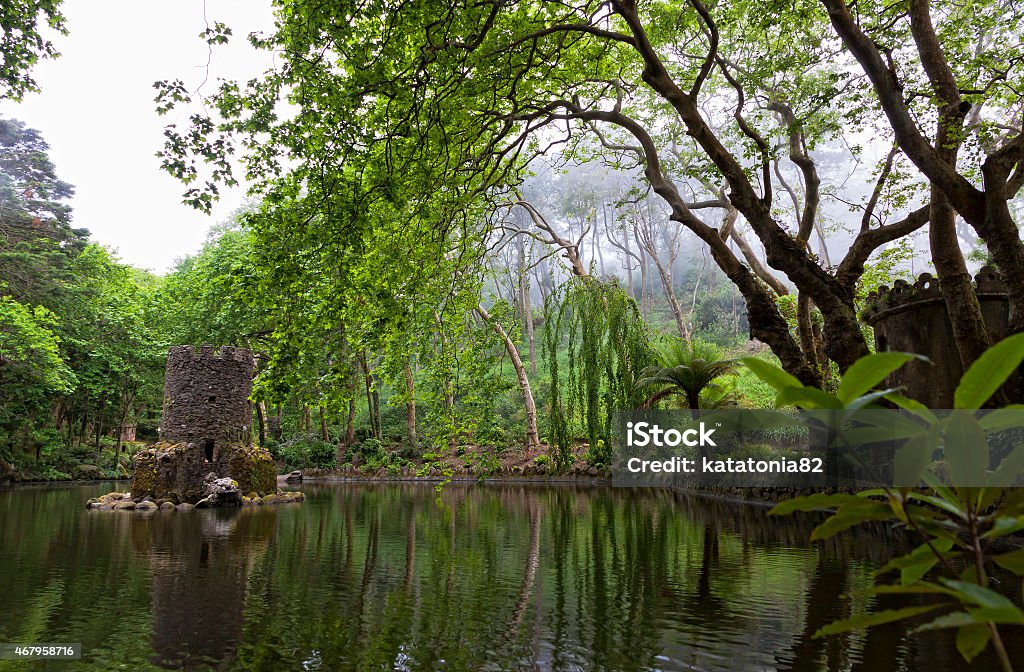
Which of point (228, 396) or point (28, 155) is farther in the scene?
point (28, 155)

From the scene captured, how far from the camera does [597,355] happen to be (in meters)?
12.9

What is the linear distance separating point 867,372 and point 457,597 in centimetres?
408

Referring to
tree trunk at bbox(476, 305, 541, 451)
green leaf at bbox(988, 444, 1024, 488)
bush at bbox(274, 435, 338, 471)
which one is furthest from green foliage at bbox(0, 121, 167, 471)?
green leaf at bbox(988, 444, 1024, 488)

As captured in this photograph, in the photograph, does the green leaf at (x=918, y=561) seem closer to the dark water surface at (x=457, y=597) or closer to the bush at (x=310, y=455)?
the dark water surface at (x=457, y=597)

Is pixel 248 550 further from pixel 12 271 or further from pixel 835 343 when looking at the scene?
pixel 12 271

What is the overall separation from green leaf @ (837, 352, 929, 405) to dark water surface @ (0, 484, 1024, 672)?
248 centimetres

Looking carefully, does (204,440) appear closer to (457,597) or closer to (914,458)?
(457,597)

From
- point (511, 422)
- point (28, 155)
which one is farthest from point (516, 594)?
point (28, 155)

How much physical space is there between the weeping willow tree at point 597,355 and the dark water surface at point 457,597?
3.69m

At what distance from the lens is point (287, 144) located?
18.8 ft

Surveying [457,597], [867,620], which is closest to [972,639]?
[867,620]

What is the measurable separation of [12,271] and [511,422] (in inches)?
722

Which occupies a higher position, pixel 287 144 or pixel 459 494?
pixel 287 144

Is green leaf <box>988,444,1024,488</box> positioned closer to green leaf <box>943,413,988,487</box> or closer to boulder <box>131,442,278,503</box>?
green leaf <box>943,413,988,487</box>
